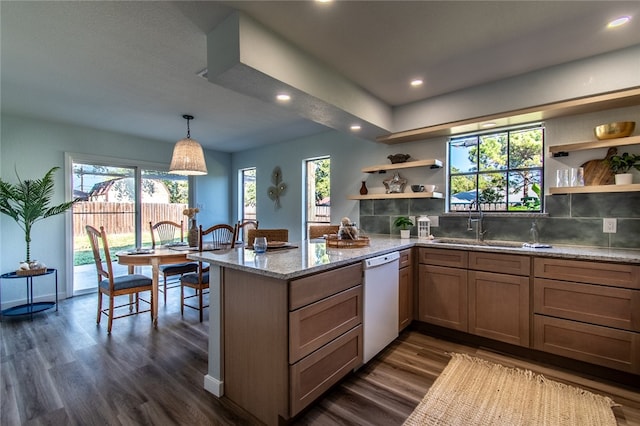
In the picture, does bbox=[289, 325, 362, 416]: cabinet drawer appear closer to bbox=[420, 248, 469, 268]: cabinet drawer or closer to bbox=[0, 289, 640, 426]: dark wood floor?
bbox=[0, 289, 640, 426]: dark wood floor

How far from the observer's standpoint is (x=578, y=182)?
2.58 meters

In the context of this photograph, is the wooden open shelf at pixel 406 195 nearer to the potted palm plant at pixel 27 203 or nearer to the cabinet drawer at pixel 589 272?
the cabinet drawer at pixel 589 272

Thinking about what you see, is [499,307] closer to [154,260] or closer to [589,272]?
[589,272]

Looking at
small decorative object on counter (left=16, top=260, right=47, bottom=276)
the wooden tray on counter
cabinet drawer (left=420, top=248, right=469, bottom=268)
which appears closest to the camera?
the wooden tray on counter

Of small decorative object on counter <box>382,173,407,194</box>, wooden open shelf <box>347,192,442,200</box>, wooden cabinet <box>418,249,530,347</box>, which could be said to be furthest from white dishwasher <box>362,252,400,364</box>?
small decorative object on counter <box>382,173,407,194</box>

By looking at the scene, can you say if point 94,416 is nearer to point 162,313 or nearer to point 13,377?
point 13,377

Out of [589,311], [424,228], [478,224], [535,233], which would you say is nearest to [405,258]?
[424,228]

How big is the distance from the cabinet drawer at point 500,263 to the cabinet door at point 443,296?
A: 143 mm

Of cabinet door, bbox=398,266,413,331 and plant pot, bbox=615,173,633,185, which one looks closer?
plant pot, bbox=615,173,633,185

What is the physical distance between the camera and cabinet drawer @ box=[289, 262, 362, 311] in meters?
1.63

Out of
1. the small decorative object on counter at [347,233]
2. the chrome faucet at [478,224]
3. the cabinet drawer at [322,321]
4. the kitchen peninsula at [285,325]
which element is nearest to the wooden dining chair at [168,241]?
the kitchen peninsula at [285,325]

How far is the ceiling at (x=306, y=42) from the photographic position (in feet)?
5.91

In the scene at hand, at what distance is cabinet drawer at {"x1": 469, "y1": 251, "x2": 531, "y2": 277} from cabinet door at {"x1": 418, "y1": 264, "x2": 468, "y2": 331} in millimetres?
143

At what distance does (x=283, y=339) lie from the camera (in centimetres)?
160
